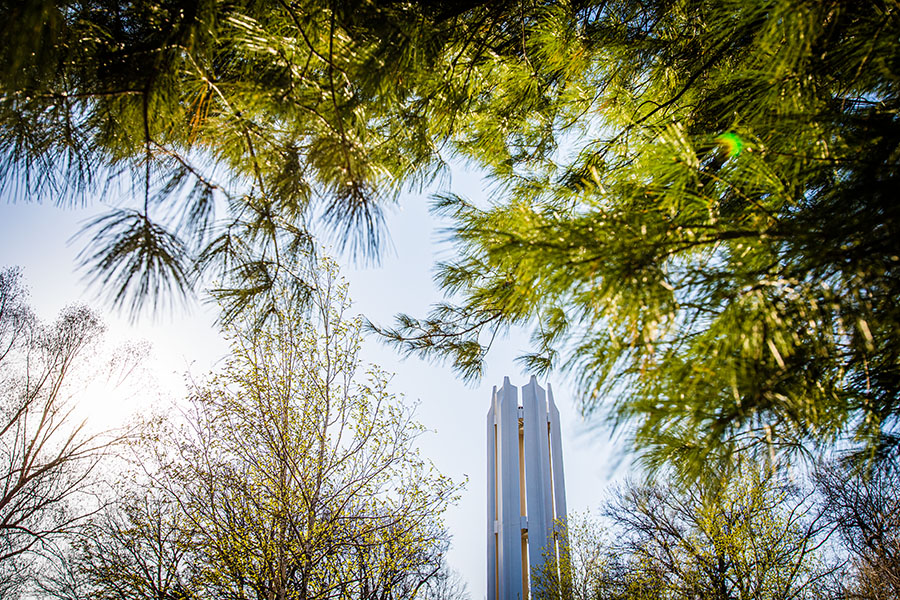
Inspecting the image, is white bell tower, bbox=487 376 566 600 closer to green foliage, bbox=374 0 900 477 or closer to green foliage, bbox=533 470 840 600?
green foliage, bbox=533 470 840 600

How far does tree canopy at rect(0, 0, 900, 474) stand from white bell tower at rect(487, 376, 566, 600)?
26.7 feet

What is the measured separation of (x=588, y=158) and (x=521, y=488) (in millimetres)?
9092

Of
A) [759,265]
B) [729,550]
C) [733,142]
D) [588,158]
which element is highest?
[588,158]

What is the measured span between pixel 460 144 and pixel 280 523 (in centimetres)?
361

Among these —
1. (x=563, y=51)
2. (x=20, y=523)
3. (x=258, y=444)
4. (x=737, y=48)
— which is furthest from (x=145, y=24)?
(x=20, y=523)

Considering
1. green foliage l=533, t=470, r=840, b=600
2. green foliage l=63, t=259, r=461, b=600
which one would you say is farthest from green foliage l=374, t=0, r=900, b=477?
green foliage l=533, t=470, r=840, b=600

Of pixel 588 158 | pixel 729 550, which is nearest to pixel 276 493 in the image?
pixel 588 158

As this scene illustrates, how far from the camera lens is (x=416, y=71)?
1.29m

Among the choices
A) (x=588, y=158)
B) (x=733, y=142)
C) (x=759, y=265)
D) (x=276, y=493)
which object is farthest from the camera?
(x=276, y=493)

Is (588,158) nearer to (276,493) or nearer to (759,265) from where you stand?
(759,265)

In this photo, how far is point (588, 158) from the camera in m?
1.85

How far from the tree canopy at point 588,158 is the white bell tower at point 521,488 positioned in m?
8.15

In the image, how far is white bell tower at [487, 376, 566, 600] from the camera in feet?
28.1

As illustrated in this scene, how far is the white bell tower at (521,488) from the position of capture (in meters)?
8.57
